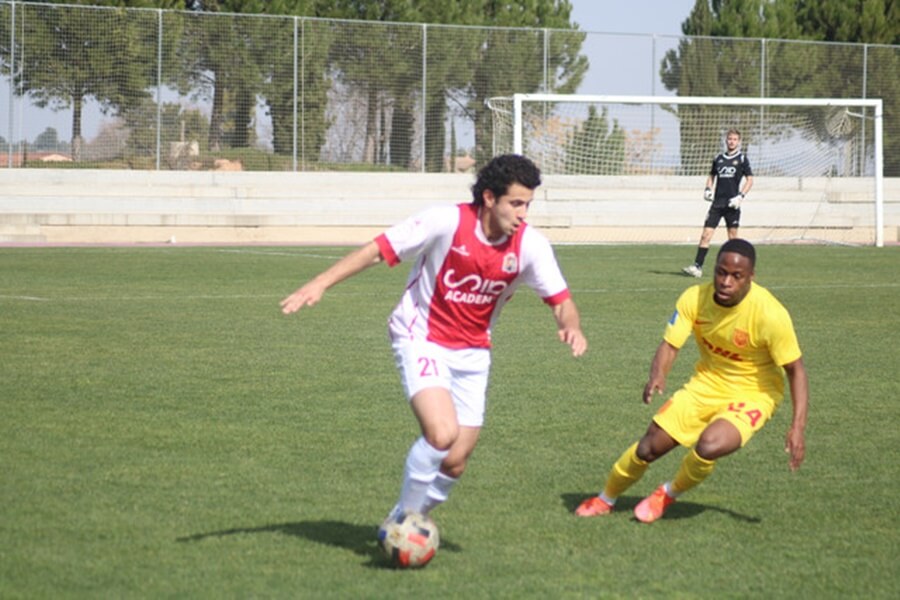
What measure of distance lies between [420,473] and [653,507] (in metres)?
1.42

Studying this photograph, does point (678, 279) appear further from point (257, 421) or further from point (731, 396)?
point (731, 396)

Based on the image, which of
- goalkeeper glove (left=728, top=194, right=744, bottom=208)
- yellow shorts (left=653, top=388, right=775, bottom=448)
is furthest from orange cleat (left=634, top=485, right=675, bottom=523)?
goalkeeper glove (left=728, top=194, right=744, bottom=208)

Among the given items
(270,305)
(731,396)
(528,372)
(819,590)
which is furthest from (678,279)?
(819,590)

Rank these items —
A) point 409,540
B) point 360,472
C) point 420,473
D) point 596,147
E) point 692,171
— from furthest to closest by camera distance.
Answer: point 692,171, point 596,147, point 360,472, point 420,473, point 409,540

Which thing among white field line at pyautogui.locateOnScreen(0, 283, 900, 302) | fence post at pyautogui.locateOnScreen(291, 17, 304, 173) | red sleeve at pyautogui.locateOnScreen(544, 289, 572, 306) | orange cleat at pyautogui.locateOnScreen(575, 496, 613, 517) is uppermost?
fence post at pyautogui.locateOnScreen(291, 17, 304, 173)

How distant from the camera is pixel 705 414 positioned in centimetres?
668

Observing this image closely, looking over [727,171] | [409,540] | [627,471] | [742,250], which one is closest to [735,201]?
[727,171]

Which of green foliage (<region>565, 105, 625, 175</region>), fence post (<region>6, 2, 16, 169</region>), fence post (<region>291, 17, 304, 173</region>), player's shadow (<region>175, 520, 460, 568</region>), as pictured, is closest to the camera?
player's shadow (<region>175, 520, 460, 568</region>)

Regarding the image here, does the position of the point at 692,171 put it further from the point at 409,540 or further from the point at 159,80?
the point at 409,540

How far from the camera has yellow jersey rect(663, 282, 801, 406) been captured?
659 centimetres

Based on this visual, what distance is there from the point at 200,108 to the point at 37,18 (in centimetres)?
385

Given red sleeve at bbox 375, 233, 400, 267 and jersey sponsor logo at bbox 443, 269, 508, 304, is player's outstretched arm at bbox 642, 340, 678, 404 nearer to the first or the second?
jersey sponsor logo at bbox 443, 269, 508, 304

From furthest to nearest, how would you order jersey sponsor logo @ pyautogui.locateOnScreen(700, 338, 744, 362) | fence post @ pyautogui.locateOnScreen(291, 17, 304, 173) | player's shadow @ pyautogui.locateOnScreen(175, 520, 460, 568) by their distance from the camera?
fence post @ pyautogui.locateOnScreen(291, 17, 304, 173) < jersey sponsor logo @ pyautogui.locateOnScreen(700, 338, 744, 362) < player's shadow @ pyautogui.locateOnScreen(175, 520, 460, 568)

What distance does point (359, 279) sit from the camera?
20.4 metres
